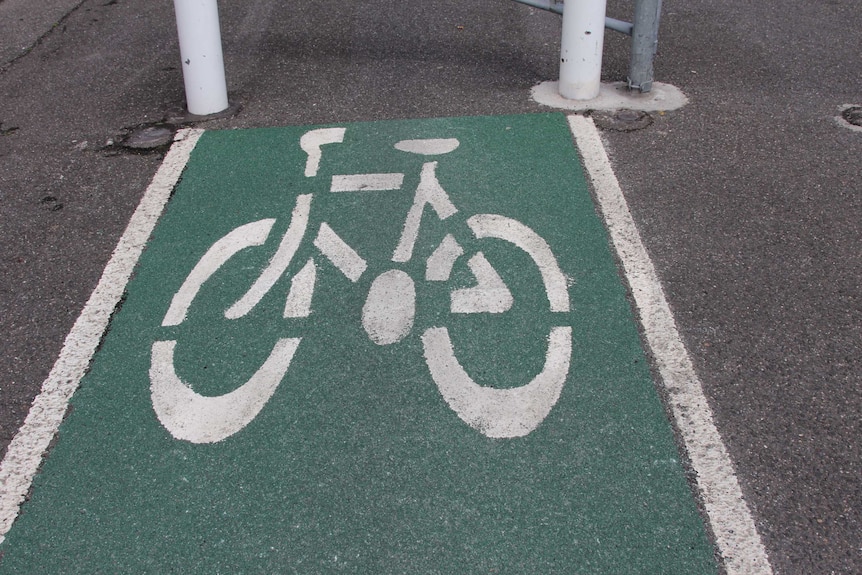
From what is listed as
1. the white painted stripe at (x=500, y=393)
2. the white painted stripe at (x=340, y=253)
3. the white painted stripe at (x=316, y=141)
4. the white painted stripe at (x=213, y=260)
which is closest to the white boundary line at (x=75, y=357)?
the white painted stripe at (x=213, y=260)

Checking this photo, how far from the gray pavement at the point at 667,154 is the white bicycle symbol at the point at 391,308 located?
0.58m

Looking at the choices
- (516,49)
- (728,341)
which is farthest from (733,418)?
(516,49)

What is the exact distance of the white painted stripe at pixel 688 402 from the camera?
8.65ft

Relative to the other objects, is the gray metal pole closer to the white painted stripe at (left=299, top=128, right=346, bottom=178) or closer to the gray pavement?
the gray pavement

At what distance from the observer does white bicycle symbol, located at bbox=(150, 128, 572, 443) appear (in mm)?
3211

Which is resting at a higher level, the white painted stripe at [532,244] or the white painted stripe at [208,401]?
the white painted stripe at [532,244]

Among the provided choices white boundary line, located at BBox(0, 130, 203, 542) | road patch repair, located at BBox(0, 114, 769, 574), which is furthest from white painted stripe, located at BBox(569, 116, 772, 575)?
white boundary line, located at BBox(0, 130, 203, 542)

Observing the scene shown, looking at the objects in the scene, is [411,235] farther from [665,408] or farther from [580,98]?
[580,98]

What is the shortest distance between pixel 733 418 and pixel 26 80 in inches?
242

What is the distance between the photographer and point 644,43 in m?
5.70

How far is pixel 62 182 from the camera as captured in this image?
5039mm

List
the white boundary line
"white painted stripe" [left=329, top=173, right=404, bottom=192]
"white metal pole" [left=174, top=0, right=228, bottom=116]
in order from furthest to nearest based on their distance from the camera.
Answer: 1. "white metal pole" [left=174, top=0, right=228, bottom=116]
2. "white painted stripe" [left=329, top=173, right=404, bottom=192]
3. the white boundary line

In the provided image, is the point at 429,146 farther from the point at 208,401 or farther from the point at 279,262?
the point at 208,401

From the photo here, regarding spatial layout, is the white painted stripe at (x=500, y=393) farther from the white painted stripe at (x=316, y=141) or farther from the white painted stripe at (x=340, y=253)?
the white painted stripe at (x=316, y=141)
